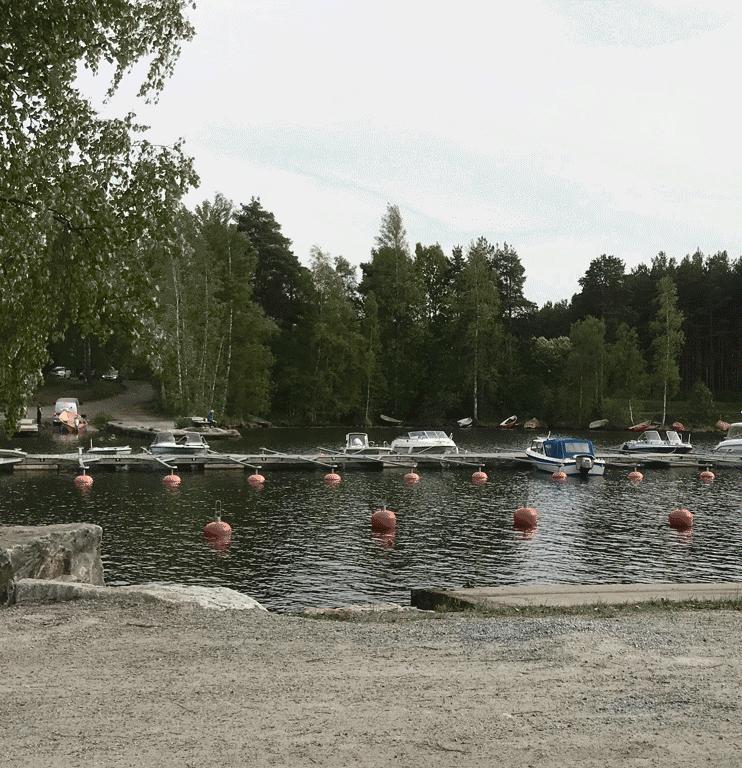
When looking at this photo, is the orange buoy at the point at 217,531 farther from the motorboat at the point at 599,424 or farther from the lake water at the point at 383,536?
the motorboat at the point at 599,424

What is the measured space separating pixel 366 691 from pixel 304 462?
44.7m

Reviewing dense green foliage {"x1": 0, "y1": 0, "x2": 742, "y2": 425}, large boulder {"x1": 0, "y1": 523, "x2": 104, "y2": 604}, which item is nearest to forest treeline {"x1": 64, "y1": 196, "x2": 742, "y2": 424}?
dense green foliage {"x1": 0, "y1": 0, "x2": 742, "y2": 425}

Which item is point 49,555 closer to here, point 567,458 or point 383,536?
point 383,536

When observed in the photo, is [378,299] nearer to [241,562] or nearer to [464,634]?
[241,562]

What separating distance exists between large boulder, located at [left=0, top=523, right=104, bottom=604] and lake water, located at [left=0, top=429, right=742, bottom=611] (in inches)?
276

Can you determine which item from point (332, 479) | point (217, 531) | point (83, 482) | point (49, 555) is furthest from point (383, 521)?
point (49, 555)

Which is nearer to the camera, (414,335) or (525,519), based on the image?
(525,519)

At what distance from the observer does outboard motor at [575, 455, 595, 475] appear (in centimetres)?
5078

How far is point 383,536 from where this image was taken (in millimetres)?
30797

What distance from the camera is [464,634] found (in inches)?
401

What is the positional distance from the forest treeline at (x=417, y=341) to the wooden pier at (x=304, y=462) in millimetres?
30633

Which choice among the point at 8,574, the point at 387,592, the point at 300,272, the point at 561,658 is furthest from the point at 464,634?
the point at 300,272

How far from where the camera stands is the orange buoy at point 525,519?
32.8m

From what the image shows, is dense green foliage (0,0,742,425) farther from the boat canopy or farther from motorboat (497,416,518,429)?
the boat canopy
